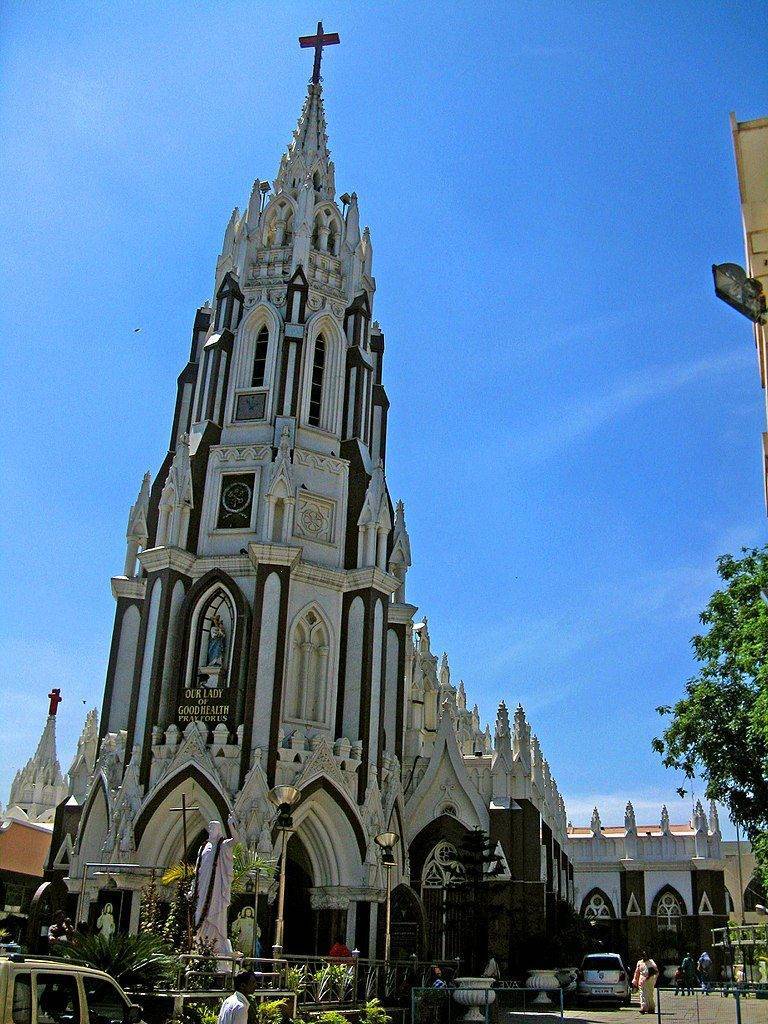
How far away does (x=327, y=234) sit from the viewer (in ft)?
144

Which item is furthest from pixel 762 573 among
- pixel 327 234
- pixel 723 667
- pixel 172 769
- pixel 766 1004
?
pixel 327 234

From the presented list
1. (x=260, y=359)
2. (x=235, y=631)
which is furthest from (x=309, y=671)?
(x=260, y=359)

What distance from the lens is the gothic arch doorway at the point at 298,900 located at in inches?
1334

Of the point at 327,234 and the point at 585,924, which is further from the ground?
Result: the point at 327,234

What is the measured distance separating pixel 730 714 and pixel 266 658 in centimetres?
1404

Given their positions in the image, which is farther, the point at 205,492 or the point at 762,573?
the point at 205,492

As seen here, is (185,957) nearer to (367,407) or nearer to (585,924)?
(367,407)

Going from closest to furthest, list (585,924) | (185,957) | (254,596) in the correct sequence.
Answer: (185,957) < (254,596) < (585,924)

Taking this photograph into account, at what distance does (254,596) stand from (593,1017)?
16.0m

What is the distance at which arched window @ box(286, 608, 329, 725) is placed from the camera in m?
35.3

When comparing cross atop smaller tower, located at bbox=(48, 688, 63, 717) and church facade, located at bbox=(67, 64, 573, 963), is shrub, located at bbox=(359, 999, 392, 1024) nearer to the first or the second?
church facade, located at bbox=(67, 64, 573, 963)

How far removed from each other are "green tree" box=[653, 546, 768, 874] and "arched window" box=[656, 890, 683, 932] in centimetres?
3017

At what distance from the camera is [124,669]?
37.8 m

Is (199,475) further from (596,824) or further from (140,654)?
(596,824)
